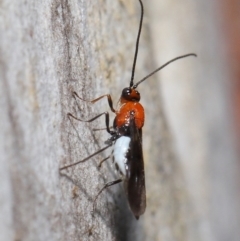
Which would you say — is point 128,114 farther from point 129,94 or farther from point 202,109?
point 202,109

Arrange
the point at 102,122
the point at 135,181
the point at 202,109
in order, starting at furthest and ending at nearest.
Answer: the point at 202,109 < the point at 102,122 < the point at 135,181

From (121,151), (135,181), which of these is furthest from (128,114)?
(135,181)

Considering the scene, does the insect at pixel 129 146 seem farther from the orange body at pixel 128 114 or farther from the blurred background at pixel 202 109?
the blurred background at pixel 202 109

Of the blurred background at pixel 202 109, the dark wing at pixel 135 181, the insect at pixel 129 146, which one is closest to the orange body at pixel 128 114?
the insect at pixel 129 146

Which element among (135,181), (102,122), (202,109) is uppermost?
(202,109)

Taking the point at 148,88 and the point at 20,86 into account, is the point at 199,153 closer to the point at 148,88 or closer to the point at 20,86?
the point at 148,88

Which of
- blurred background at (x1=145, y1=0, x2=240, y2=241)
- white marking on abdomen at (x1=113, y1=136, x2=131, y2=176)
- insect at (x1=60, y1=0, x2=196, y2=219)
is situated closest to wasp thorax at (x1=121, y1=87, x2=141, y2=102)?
insect at (x1=60, y1=0, x2=196, y2=219)

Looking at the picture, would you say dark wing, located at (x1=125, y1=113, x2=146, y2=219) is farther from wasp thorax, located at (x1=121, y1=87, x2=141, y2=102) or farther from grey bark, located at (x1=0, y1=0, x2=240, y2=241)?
wasp thorax, located at (x1=121, y1=87, x2=141, y2=102)
